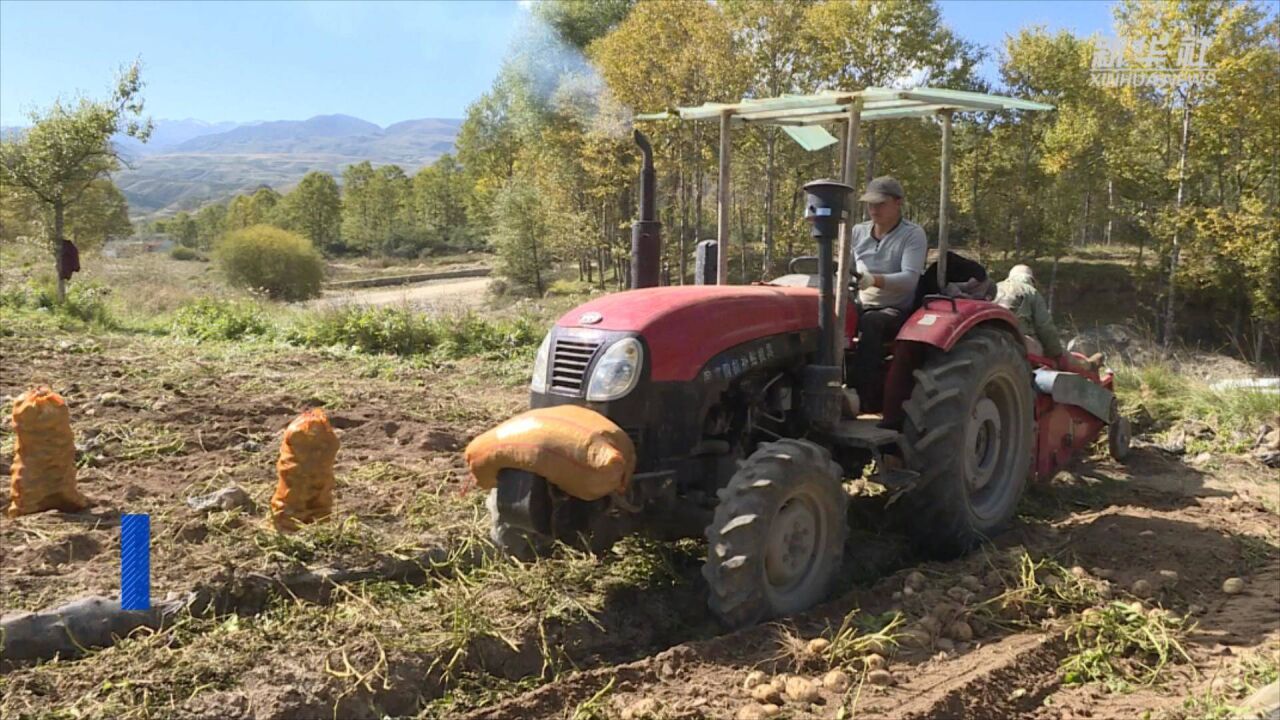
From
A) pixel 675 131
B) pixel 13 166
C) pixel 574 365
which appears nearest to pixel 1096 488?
pixel 574 365

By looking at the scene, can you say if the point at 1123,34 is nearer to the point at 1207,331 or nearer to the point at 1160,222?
the point at 1160,222

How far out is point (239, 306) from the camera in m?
15.7

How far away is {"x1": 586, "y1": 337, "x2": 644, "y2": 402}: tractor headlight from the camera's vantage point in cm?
416

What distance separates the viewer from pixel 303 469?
16.7ft

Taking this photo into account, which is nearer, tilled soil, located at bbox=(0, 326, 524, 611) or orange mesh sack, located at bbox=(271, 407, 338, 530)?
tilled soil, located at bbox=(0, 326, 524, 611)

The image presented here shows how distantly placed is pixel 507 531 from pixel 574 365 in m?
0.86

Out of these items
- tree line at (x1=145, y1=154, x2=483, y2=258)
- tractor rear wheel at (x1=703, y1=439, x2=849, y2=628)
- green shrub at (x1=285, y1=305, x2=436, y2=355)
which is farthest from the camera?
tree line at (x1=145, y1=154, x2=483, y2=258)

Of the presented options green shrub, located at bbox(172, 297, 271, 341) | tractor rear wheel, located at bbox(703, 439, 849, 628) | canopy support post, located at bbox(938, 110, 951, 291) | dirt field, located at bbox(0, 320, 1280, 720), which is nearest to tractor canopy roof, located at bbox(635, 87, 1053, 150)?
canopy support post, located at bbox(938, 110, 951, 291)

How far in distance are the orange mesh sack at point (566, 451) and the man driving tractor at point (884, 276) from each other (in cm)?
196

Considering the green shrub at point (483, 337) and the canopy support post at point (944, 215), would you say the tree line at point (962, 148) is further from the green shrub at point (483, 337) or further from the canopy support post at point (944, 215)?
the canopy support post at point (944, 215)

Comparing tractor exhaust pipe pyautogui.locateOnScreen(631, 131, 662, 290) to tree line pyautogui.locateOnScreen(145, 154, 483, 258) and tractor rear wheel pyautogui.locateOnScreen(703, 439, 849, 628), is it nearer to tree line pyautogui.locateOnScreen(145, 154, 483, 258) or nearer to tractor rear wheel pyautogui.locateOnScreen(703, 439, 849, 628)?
tractor rear wheel pyautogui.locateOnScreen(703, 439, 849, 628)

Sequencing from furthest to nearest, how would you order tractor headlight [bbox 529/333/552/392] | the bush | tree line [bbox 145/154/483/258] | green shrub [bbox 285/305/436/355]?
1. tree line [bbox 145/154/483/258]
2. the bush
3. green shrub [bbox 285/305/436/355]
4. tractor headlight [bbox 529/333/552/392]

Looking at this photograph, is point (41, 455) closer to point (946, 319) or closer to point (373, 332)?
point (946, 319)

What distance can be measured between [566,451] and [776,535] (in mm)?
1008
